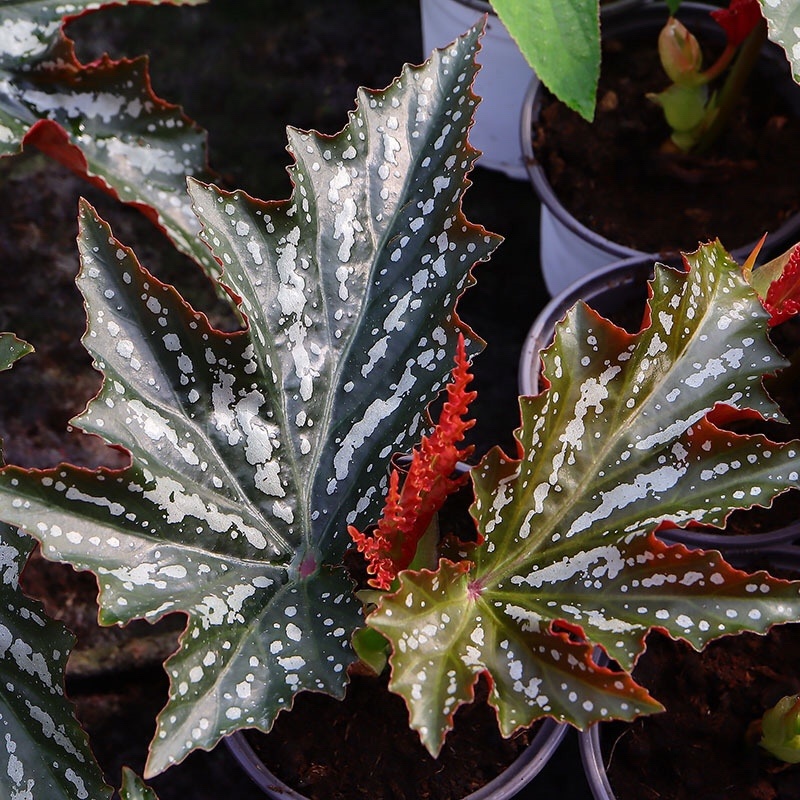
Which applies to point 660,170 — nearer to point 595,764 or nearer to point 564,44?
point 564,44

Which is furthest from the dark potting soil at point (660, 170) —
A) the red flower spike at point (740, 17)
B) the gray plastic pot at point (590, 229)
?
the red flower spike at point (740, 17)

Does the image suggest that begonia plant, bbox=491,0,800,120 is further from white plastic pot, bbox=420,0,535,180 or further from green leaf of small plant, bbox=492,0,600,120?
white plastic pot, bbox=420,0,535,180

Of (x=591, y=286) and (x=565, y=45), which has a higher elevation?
(x=565, y=45)

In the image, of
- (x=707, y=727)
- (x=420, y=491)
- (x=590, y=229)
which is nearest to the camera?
(x=420, y=491)

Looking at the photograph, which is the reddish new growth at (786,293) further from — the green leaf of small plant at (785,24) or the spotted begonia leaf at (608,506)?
the green leaf of small plant at (785,24)

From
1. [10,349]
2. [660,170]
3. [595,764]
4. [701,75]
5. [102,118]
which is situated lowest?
[595,764]

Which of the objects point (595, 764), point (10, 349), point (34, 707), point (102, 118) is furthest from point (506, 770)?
point (102, 118)

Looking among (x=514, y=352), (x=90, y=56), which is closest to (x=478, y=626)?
(x=514, y=352)

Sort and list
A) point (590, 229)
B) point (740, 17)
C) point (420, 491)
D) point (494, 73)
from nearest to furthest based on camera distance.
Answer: point (420, 491)
point (740, 17)
point (590, 229)
point (494, 73)
